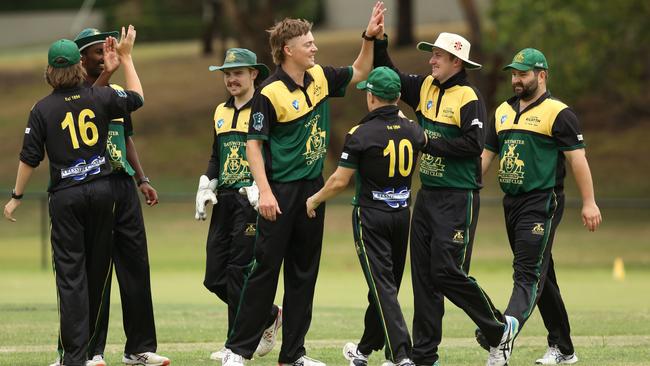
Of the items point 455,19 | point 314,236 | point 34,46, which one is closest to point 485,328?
point 314,236

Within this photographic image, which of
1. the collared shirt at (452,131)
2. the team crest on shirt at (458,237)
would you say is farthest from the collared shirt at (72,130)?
the team crest on shirt at (458,237)

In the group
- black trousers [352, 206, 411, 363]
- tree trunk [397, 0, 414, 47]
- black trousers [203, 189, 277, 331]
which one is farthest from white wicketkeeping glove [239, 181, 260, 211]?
tree trunk [397, 0, 414, 47]

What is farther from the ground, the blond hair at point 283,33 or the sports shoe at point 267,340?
the blond hair at point 283,33

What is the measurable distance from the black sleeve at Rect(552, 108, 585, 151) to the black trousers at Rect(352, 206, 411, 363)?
4.58 feet

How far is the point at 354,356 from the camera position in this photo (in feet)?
29.6

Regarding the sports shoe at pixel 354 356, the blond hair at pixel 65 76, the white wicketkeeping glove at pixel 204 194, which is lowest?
the sports shoe at pixel 354 356

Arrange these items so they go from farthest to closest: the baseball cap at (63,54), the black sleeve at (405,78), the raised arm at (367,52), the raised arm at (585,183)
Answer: the raised arm at (585,183) → the black sleeve at (405,78) → the raised arm at (367,52) → the baseball cap at (63,54)

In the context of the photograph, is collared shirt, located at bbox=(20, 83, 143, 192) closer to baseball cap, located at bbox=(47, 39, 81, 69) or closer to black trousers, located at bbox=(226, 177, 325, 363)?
baseball cap, located at bbox=(47, 39, 81, 69)

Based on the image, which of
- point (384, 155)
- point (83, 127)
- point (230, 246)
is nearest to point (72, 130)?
point (83, 127)

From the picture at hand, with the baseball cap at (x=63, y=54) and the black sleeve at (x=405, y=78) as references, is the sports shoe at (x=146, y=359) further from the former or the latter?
the black sleeve at (x=405, y=78)

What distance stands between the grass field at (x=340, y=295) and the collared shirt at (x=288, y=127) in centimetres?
172

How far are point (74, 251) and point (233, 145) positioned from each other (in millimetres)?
1699

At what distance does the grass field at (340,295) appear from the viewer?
10.2 meters

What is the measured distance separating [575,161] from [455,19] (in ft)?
148
